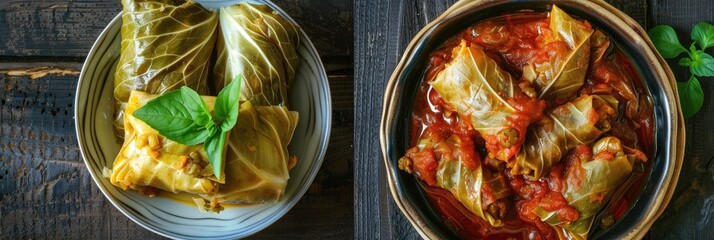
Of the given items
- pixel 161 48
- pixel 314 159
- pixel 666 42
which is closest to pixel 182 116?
pixel 161 48

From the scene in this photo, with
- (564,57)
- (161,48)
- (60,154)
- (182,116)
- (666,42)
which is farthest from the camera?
(60,154)

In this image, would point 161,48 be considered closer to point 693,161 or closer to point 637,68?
point 637,68

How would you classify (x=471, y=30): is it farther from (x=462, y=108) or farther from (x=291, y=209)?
(x=291, y=209)

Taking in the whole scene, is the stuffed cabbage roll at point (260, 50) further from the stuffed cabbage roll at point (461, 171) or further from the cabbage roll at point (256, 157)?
the stuffed cabbage roll at point (461, 171)

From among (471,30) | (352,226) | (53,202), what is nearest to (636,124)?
(471,30)

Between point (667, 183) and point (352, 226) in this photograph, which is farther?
point (352, 226)

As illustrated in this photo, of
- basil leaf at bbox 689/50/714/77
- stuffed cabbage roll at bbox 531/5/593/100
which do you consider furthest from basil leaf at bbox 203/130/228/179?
basil leaf at bbox 689/50/714/77

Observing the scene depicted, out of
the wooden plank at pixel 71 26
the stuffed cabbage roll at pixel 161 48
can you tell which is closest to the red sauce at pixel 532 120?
the wooden plank at pixel 71 26
